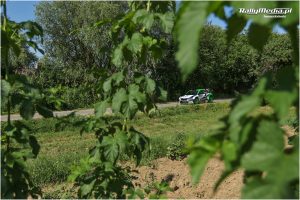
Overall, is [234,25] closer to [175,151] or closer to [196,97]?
[175,151]

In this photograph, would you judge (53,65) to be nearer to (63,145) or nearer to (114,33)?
(63,145)

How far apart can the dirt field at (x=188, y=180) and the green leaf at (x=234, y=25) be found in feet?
13.0

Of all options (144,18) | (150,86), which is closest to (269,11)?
(144,18)

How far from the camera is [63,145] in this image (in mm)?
10555

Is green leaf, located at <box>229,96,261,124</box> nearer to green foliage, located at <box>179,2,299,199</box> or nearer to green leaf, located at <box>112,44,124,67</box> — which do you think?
green foliage, located at <box>179,2,299,199</box>

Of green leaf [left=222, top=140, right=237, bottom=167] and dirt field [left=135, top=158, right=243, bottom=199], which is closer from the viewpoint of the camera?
green leaf [left=222, top=140, right=237, bottom=167]

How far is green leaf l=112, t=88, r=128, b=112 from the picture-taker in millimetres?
2717

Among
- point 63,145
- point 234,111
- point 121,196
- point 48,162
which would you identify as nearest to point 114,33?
point 121,196

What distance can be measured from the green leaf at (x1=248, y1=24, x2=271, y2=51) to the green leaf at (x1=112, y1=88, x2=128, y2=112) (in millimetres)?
1676

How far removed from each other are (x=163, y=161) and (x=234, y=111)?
6042mm

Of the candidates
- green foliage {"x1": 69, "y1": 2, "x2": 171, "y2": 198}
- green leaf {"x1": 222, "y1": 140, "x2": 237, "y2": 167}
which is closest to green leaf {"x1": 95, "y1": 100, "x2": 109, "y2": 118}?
green foliage {"x1": 69, "y1": 2, "x2": 171, "y2": 198}

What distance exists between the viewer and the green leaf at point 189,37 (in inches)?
32.6

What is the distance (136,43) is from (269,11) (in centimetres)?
172

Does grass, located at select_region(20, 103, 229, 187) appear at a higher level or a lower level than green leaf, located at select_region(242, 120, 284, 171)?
lower
